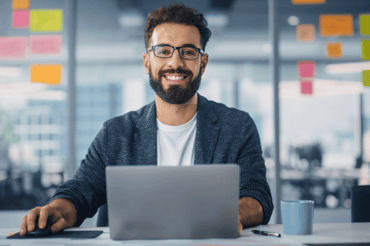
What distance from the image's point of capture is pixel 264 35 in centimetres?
347

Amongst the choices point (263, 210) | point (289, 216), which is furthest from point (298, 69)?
point (289, 216)

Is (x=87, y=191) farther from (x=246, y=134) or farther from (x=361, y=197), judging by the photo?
(x=361, y=197)

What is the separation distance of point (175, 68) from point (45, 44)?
6.12ft

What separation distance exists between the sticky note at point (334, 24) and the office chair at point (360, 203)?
1982 mm

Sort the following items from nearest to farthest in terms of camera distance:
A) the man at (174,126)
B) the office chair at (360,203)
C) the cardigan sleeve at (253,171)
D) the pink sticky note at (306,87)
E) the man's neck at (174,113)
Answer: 1. the cardigan sleeve at (253,171)
2. the office chair at (360,203)
3. the man at (174,126)
4. the man's neck at (174,113)
5. the pink sticky note at (306,87)

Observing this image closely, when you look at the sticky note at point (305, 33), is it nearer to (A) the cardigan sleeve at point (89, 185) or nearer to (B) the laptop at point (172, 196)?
(A) the cardigan sleeve at point (89, 185)

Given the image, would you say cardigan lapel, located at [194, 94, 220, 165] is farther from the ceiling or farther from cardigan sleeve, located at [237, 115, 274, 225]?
the ceiling

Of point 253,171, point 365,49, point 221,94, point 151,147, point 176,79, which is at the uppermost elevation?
point 365,49

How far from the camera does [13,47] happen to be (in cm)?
306

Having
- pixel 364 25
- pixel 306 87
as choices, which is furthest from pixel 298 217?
pixel 364 25

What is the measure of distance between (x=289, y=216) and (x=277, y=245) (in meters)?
0.16

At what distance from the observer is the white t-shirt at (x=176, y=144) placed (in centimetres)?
169

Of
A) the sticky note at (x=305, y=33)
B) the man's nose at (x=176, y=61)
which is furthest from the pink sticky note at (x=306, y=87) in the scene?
the man's nose at (x=176, y=61)

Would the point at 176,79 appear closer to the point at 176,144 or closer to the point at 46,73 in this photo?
the point at 176,144
